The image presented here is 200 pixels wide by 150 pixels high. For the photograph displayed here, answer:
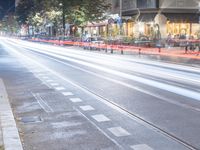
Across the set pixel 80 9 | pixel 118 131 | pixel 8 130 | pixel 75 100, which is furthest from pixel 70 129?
pixel 80 9

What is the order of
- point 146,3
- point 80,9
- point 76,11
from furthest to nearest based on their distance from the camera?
1. point 76,11
2. point 80,9
3. point 146,3

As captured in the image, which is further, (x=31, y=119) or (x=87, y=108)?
(x=87, y=108)

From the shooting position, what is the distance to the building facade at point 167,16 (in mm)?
61188

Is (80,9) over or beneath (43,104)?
over

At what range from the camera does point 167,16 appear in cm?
6197

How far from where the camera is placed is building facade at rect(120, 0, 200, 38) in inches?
2409

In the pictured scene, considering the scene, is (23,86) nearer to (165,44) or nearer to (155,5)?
(165,44)

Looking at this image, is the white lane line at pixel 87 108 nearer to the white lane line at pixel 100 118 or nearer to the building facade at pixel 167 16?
the white lane line at pixel 100 118

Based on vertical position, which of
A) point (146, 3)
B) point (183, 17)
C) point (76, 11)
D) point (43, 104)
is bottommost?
point (43, 104)

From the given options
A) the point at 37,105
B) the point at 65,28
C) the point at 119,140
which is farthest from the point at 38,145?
the point at 65,28

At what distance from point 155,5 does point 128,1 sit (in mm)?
7812

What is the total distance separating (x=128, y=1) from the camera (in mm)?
67938

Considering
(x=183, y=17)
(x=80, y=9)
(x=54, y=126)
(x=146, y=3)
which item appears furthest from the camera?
(x=80, y=9)

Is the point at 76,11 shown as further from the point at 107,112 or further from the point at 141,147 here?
the point at 141,147
